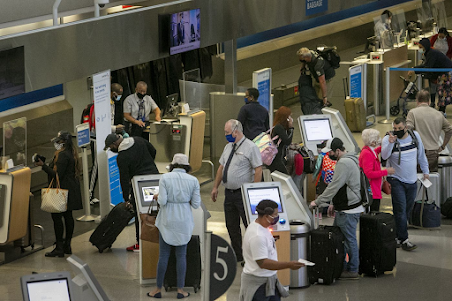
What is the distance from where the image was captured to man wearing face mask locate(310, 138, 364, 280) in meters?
7.99

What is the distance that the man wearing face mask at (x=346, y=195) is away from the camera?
7.99 metres

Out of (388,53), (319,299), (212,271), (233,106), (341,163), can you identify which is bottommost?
(319,299)

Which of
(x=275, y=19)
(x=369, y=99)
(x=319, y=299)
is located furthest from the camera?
(x=369, y=99)

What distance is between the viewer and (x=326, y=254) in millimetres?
8047

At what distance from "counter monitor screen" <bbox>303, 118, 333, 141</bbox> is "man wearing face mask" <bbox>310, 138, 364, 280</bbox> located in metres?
2.86

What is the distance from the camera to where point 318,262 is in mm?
8117

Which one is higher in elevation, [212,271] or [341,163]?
[341,163]

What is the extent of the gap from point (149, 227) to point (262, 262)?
2.00 metres

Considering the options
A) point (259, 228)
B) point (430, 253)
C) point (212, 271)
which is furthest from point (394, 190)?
point (212, 271)

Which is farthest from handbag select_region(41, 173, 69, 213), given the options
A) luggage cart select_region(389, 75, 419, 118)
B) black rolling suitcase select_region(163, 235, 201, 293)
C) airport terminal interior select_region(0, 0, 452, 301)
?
luggage cart select_region(389, 75, 419, 118)

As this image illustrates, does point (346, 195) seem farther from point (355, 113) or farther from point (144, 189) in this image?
point (355, 113)

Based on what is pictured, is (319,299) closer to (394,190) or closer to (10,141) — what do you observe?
(394,190)

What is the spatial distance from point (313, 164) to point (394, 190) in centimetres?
154

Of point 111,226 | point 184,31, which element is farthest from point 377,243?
point 184,31
